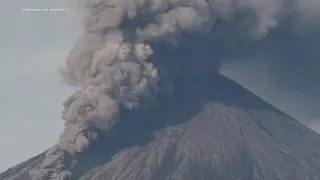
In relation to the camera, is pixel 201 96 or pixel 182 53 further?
pixel 201 96

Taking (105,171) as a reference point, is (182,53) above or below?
above

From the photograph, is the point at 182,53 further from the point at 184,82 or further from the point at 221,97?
the point at 221,97

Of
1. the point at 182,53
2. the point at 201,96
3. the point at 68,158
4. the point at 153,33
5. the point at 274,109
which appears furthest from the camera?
the point at 274,109

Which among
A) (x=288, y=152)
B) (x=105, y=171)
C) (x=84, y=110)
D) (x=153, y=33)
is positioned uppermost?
(x=153, y=33)

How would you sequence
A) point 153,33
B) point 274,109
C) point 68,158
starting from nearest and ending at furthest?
1. point 68,158
2. point 153,33
3. point 274,109

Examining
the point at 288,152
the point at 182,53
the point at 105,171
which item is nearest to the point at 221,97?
the point at 288,152

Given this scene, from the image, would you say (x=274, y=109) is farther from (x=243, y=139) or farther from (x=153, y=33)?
(x=153, y=33)
